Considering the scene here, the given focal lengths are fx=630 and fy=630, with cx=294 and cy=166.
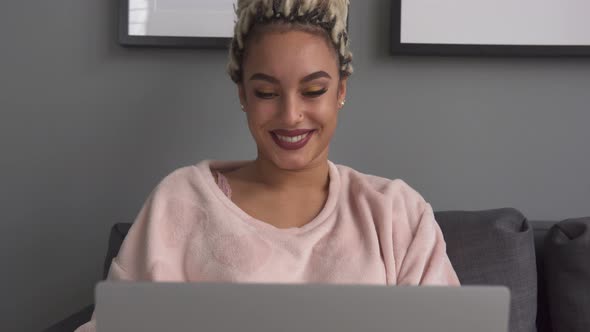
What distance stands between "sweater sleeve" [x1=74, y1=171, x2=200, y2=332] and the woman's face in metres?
0.22

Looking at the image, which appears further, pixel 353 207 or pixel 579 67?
pixel 579 67

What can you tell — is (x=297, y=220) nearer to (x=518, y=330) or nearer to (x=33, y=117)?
(x=518, y=330)

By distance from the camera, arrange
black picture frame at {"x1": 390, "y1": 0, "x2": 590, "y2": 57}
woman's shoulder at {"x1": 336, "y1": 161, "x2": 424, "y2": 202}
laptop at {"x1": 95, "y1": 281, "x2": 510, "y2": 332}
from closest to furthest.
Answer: laptop at {"x1": 95, "y1": 281, "x2": 510, "y2": 332}, woman's shoulder at {"x1": 336, "y1": 161, "x2": 424, "y2": 202}, black picture frame at {"x1": 390, "y1": 0, "x2": 590, "y2": 57}

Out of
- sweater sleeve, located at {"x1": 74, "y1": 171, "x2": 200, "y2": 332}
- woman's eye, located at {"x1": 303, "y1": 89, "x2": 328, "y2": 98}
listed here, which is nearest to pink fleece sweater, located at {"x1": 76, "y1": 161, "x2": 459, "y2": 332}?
sweater sleeve, located at {"x1": 74, "y1": 171, "x2": 200, "y2": 332}

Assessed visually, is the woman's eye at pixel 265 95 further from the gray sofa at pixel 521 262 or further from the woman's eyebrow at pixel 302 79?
the gray sofa at pixel 521 262

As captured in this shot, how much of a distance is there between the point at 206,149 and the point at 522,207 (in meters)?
0.90

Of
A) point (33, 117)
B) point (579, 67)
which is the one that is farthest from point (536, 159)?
point (33, 117)

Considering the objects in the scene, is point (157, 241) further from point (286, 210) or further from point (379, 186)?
point (379, 186)

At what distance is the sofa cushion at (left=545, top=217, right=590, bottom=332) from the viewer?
1420 mm

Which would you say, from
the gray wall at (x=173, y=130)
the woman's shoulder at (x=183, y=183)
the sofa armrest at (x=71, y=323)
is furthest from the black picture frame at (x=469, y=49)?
the sofa armrest at (x=71, y=323)

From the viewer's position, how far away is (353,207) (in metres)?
1.37

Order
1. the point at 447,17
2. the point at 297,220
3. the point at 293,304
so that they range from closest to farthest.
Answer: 1. the point at 293,304
2. the point at 297,220
3. the point at 447,17

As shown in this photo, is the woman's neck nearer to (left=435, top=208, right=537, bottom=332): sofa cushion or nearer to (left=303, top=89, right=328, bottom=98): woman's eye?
(left=303, top=89, right=328, bottom=98): woman's eye

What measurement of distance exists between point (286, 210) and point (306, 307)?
0.65 m
